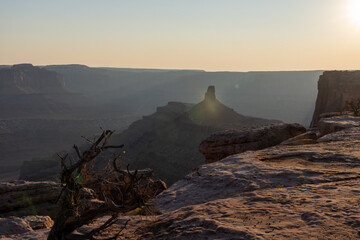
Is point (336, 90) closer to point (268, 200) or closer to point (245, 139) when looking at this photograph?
point (245, 139)

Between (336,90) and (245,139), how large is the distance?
1452 inches

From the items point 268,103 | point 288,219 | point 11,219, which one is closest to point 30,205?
point 11,219

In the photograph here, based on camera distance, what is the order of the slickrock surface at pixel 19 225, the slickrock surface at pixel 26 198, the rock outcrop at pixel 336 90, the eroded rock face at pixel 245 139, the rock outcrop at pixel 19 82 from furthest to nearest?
the rock outcrop at pixel 19 82 < the rock outcrop at pixel 336 90 < the eroded rock face at pixel 245 139 < the slickrock surface at pixel 26 198 < the slickrock surface at pixel 19 225

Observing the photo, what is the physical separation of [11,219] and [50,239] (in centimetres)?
476

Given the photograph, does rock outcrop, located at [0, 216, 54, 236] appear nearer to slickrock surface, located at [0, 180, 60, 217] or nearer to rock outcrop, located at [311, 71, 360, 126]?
slickrock surface, located at [0, 180, 60, 217]

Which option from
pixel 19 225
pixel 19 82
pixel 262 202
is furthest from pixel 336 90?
pixel 19 82

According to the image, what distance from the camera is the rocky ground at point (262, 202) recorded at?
16.6 ft

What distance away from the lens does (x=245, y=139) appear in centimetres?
1808

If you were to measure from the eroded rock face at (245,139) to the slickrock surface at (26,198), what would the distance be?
8806 millimetres

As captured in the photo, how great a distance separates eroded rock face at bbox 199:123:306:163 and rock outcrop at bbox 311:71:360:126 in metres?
29.9

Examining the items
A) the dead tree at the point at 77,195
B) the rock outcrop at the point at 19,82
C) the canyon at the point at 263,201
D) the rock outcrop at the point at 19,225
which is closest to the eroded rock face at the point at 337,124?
the canyon at the point at 263,201

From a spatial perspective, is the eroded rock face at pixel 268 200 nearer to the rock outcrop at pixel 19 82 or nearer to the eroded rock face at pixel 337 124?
the eroded rock face at pixel 337 124

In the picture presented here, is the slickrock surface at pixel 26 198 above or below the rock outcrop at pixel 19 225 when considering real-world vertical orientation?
below

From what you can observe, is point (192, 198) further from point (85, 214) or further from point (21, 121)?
point (21, 121)
